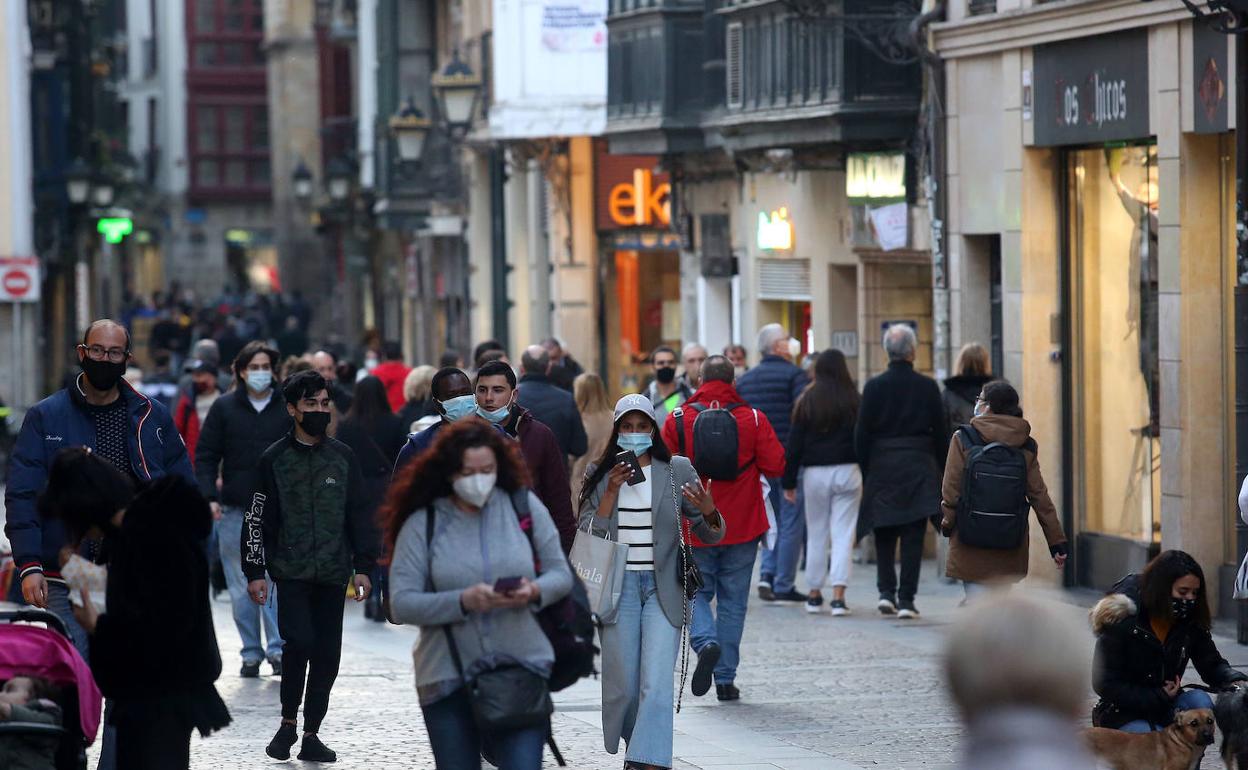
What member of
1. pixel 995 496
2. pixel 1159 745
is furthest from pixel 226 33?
pixel 1159 745

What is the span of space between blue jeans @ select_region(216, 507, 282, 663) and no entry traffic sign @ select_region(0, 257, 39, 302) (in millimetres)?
20980

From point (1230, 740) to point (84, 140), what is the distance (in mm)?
39498

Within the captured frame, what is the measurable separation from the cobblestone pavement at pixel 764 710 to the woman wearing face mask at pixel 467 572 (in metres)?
3.29


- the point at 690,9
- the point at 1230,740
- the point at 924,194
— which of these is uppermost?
the point at 690,9

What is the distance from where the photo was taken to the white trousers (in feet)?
55.8

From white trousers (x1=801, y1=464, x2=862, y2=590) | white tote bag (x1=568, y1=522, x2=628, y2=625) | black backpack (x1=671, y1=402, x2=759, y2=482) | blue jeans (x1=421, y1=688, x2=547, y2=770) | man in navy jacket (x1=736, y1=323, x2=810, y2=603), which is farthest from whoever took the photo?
man in navy jacket (x1=736, y1=323, x2=810, y2=603)

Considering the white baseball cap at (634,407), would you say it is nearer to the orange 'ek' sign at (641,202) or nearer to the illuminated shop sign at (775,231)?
the illuminated shop sign at (775,231)

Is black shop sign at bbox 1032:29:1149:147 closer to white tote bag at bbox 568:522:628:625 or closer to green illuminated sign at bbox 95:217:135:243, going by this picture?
white tote bag at bbox 568:522:628:625

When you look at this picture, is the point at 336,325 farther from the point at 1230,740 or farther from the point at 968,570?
the point at 1230,740

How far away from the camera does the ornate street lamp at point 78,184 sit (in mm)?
41000

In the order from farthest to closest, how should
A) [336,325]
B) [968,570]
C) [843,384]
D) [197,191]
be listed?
[197,191] < [336,325] < [843,384] < [968,570]

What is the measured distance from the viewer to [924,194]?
815 inches

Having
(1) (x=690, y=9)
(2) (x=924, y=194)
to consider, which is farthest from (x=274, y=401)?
(1) (x=690, y=9)

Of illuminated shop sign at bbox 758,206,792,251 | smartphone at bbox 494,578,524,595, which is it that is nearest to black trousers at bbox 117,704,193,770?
smartphone at bbox 494,578,524,595
